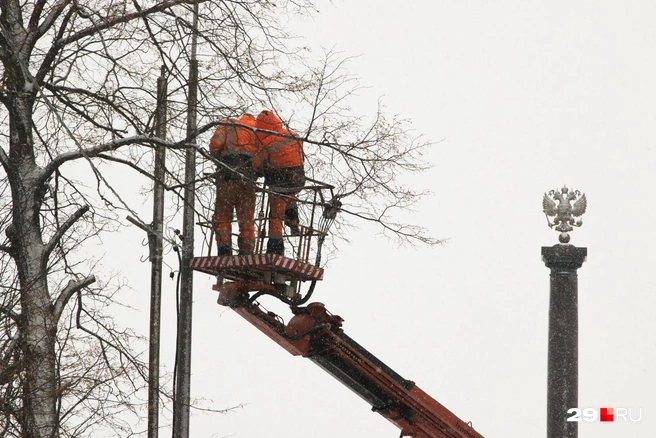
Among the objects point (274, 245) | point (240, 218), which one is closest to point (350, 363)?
point (274, 245)

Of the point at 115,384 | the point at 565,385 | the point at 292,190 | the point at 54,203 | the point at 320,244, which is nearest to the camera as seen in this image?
the point at 115,384

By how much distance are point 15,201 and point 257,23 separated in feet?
9.35

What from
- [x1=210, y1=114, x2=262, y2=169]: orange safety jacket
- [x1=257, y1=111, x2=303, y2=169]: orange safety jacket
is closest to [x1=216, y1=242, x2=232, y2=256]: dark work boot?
[x1=210, y1=114, x2=262, y2=169]: orange safety jacket

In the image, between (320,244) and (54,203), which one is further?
(320,244)

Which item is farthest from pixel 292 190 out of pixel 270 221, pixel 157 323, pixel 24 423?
pixel 24 423

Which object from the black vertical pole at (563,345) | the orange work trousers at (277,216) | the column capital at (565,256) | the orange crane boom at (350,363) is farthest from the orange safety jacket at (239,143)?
the black vertical pole at (563,345)

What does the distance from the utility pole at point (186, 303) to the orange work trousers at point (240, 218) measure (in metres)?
0.54

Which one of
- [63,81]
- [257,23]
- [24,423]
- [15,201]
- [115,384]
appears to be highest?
[257,23]

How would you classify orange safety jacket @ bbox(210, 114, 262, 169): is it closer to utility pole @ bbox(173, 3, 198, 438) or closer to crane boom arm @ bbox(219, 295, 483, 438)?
utility pole @ bbox(173, 3, 198, 438)

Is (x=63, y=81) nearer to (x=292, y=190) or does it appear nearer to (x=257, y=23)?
(x=257, y=23)

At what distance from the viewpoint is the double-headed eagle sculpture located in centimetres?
1778

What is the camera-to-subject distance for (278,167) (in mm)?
12773

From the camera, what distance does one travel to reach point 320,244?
13.8 meters

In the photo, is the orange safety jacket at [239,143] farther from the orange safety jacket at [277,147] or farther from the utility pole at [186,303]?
the utility pole at [186,303]
